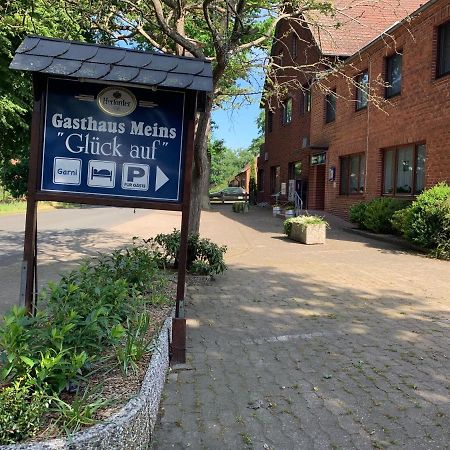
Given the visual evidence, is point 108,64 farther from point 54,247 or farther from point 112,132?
point 54,247

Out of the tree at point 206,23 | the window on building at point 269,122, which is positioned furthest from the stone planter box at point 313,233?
the window on building at point 269,122

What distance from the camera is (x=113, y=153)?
13.3 ft

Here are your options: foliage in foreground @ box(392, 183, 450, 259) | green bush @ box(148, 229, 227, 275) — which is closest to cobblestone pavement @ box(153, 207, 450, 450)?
green bush @ box(148, 229, 227, 275)

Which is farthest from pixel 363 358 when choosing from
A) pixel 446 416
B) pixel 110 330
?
pixel 110 330

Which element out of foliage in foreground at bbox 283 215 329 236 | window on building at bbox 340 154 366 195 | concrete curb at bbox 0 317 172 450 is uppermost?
window on building at bbox 340 154 366 195

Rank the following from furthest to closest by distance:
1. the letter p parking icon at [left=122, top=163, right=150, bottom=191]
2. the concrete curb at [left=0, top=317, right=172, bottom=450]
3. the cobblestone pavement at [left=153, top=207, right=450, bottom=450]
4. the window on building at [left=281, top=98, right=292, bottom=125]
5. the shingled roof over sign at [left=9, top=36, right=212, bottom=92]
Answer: the window on building at [left=281, top=98, right=292, bottom=125] → the letter p parking icon at [left=122, top=163, right=150, bottom=191] → the shingled roof over sign at [left=9, top=36, right=212, bottom=92] → the cobblestone pavement at [left=153, top=207, right=450, bottom=450] → the concrete curb at [left=0, top=317, right=172, bottom=450]

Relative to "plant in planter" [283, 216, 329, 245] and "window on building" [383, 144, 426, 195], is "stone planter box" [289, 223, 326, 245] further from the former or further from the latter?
"window on building" [383, 144, 426, 195]

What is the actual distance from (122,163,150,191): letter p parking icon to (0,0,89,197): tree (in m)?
4.57

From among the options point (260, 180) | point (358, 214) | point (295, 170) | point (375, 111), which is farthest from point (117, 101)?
point (260, 180)

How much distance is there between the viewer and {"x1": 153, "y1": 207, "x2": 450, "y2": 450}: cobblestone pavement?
3.20 meters

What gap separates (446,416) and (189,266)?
4.98 m

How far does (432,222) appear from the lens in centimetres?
1062

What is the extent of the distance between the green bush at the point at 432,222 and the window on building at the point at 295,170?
1435 cm

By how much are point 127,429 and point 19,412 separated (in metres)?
0.52
